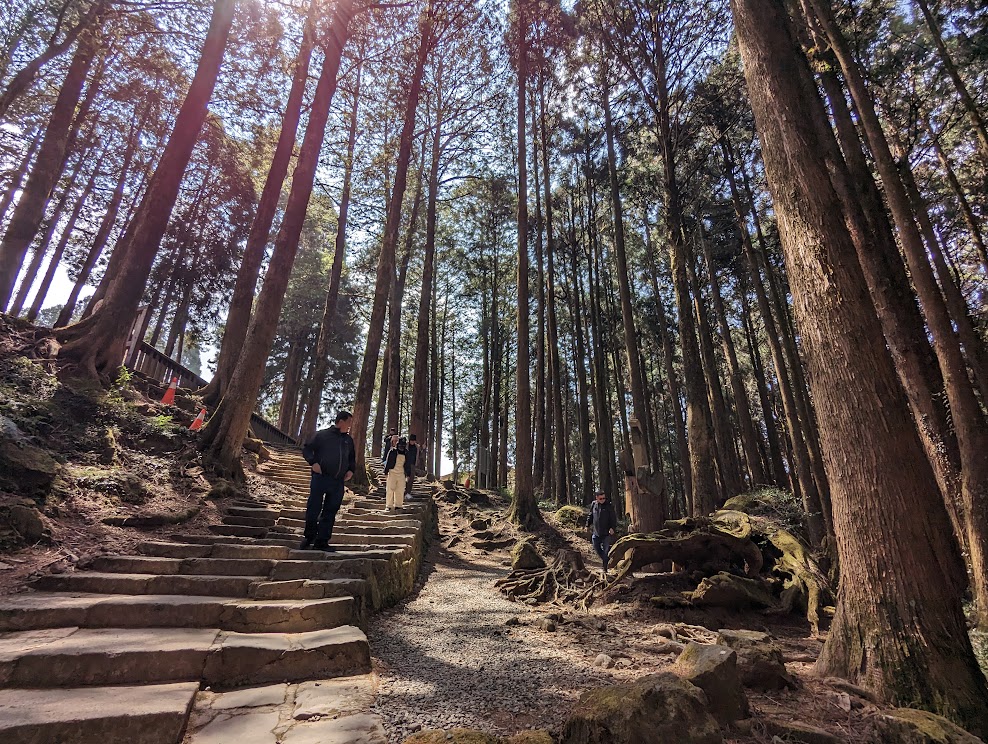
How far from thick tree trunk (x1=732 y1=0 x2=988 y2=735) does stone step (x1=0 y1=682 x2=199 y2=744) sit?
12.8 ft

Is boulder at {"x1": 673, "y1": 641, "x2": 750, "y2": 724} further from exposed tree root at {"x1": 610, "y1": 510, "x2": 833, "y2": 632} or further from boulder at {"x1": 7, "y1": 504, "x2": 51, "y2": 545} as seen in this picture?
boulder at {"x1": 7, "y1": 504, "x2": 51, "y2": 545}

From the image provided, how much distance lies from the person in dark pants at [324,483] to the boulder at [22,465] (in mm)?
2453

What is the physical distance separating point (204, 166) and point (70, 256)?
7260 millimetres

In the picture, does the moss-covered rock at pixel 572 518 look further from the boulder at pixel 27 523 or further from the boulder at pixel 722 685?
the boulder at pixel 27 523

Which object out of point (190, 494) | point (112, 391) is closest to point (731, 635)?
point (190, 494)

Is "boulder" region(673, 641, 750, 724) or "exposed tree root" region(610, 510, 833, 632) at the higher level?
"exposed tree root" region(610, 510, 833, 632)

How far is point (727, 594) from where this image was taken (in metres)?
5.03

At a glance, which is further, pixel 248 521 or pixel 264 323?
pixel 264 323

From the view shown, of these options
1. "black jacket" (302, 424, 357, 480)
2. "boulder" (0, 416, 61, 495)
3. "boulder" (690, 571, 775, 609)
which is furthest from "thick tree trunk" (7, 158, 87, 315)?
"boulder" (690, 571, 775, 609)

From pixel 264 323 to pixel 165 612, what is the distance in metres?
5.32

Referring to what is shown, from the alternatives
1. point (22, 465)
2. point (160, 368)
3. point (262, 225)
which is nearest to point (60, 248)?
point (160, 368)

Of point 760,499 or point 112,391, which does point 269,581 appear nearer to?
point 112,391

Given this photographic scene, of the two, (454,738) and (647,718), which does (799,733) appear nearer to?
(647,718)

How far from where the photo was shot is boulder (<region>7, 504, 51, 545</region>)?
3732 millimetres
